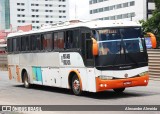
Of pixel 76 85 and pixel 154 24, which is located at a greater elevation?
pixel 154 24

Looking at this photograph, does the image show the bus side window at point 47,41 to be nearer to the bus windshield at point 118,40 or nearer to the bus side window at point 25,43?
the bus side window at point 25,43

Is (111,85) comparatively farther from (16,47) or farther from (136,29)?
(16,47)

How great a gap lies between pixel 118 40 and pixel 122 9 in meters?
115

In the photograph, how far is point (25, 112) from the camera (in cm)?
1252

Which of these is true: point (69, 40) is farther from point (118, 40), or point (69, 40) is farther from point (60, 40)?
point (118, 40)

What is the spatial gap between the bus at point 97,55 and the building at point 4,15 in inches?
7099

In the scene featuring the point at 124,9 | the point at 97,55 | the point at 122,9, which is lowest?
the point at 97,55

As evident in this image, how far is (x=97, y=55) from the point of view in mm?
15648

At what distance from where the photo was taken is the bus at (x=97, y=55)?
15.7 meters

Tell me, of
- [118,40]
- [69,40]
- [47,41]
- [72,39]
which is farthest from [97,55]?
[47,41]

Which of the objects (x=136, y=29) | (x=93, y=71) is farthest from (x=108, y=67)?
(x=136, y=29)

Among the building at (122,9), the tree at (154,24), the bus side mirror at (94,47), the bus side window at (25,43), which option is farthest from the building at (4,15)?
the bus side mirror at (94,47)

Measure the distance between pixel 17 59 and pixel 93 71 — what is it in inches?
335

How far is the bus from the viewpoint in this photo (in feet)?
51.4
